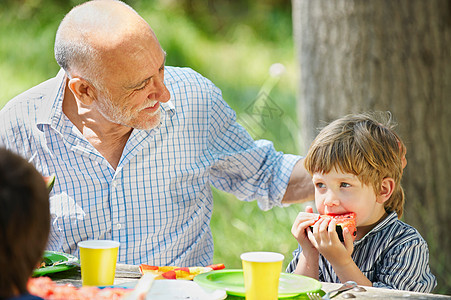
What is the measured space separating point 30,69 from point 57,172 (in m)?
6.23

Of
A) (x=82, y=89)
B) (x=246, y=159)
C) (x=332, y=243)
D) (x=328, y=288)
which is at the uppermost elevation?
(x=82, y=89)

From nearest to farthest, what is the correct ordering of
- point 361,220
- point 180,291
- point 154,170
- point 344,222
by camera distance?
1. point 180,291
2. point 344,222
3. point 361,220
4. point 154,170

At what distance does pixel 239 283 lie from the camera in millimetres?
1931

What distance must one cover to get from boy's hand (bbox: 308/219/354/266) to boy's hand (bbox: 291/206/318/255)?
63mm

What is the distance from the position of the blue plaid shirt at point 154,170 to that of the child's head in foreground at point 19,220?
156 cm

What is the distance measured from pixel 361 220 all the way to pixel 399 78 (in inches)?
74.0

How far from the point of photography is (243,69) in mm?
9562

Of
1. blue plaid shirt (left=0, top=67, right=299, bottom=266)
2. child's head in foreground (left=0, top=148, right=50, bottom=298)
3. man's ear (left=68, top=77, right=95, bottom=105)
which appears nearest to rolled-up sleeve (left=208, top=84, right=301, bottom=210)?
blue plaid shirt (left=0, top=67, right=299, bottom=266)

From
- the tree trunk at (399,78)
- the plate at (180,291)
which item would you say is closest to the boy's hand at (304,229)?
the plate at (180,291)

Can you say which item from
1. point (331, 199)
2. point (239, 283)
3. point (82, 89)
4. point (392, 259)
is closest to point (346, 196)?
point (331, 199)

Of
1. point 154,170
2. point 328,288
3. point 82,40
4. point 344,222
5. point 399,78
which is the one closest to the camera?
point 328,288

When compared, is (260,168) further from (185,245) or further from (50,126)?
(50,126)

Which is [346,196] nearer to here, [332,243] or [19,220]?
[332,243]

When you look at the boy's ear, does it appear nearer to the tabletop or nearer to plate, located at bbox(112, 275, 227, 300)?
the tabletop
